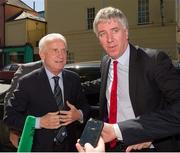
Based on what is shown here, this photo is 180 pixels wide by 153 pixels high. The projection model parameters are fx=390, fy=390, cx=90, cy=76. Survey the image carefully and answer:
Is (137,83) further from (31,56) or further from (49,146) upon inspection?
(31,56)

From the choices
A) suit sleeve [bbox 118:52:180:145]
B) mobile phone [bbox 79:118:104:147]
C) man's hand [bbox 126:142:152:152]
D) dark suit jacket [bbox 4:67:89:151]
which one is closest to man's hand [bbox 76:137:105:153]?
mobile phone [bbox 79:118:104:147]

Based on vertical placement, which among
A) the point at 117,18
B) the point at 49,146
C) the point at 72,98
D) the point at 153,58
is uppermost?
the point at 117,18

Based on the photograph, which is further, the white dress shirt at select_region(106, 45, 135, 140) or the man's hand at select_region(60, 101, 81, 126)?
the man's hand at select_region(60, 101, 81, 126)

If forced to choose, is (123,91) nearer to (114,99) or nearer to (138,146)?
(114,99)

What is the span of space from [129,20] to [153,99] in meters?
23.7

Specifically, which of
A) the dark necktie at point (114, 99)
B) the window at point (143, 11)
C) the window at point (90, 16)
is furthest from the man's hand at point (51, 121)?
the window at point (90, 16)

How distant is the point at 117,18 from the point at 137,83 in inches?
18.9

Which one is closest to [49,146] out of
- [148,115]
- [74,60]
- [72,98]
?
[72,98]

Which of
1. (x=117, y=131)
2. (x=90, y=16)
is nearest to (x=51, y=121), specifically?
(x=117, y=131)

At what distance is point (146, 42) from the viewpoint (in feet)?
82.2

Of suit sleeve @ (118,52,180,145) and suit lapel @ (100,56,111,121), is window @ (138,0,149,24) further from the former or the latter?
suit sleeve @ (118,52,180,145)

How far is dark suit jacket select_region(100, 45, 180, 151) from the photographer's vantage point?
7.70 ft

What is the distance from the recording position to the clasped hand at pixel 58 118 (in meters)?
3.19

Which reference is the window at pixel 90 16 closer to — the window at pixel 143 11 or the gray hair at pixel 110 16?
the window at pixel 143 11
